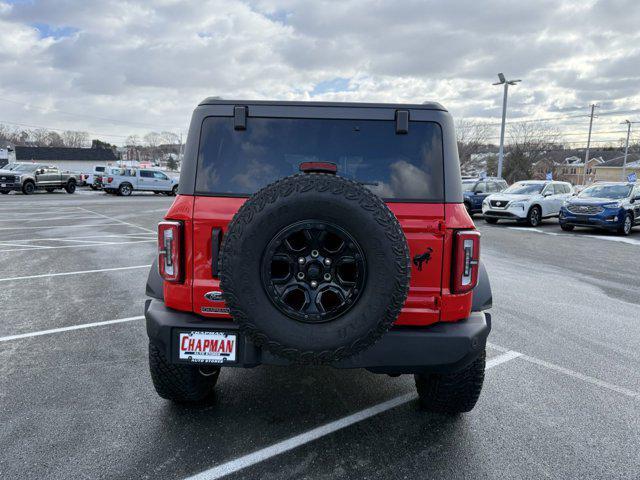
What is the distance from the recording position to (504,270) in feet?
27.6

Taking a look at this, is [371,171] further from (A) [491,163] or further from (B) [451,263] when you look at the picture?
(A) [491,163]

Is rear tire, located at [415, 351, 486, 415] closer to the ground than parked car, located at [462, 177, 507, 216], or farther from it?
closer to the ground

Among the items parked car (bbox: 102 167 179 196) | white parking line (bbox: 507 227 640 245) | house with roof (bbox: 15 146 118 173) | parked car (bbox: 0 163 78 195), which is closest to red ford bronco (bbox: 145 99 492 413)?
white parking line (bbox: 507 227 640 245)

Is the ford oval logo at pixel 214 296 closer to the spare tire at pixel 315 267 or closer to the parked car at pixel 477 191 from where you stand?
the spare tire at pixel 315 267

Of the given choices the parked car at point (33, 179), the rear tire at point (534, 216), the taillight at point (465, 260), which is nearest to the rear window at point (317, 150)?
the taillight at point (465, 260)

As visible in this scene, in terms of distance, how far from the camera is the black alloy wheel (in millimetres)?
2326

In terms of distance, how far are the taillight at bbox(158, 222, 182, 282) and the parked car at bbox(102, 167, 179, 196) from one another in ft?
97.8

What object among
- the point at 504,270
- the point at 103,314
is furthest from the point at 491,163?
the point at 103,314

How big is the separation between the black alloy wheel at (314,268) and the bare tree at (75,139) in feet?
398

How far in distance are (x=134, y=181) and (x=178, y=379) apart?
30.1 m

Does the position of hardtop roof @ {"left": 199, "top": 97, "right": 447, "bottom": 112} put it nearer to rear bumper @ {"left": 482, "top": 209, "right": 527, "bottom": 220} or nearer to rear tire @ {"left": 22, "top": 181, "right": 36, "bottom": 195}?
rear bumper @ {"left": 482, "top": 209, "right": 527, "bottom": 220}

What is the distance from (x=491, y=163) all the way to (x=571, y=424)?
67.4 metres

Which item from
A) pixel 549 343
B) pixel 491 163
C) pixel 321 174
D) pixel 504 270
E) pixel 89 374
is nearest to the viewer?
pixel 321 174

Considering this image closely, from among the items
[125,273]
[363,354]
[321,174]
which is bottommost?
[125,273]
